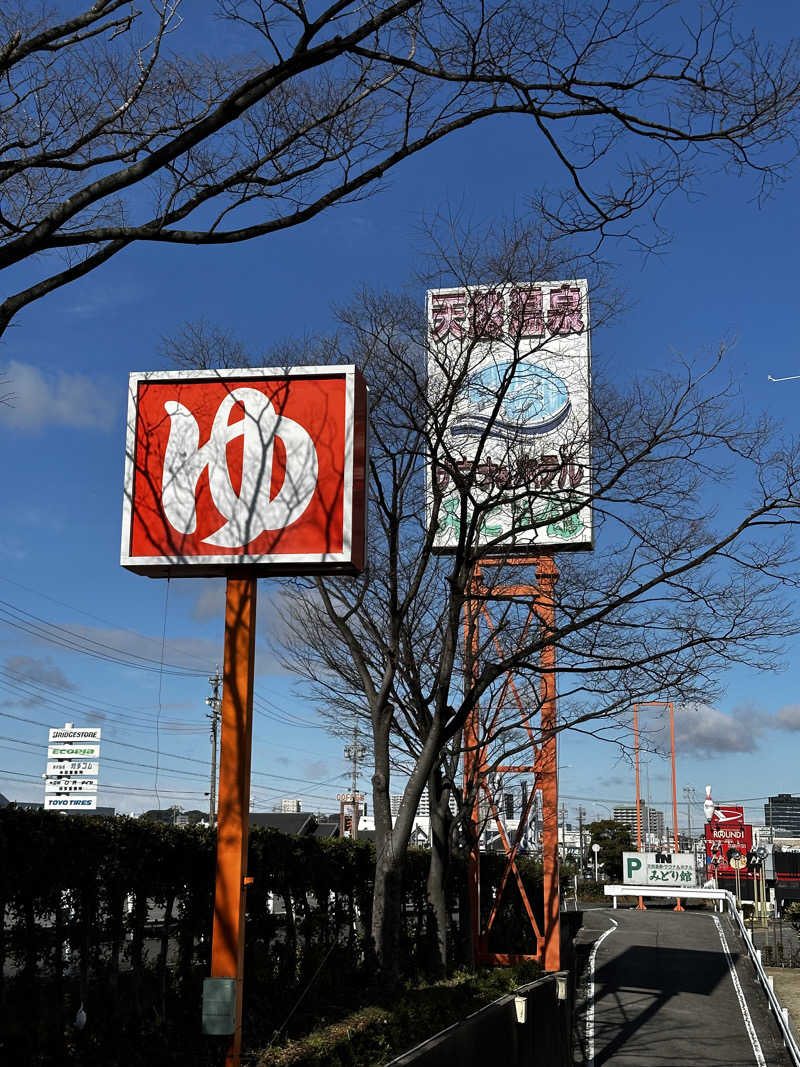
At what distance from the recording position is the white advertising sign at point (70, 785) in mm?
59594

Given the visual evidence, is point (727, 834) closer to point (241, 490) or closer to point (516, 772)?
point (516, 772)

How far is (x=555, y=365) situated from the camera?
16.5m

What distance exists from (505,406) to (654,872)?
42291 mm

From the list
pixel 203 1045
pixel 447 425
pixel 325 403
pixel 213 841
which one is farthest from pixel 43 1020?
pixel 447 425

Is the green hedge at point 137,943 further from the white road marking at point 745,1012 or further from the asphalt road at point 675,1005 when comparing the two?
the white road marking at point 745,1012

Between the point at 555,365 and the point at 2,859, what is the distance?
11177 mm

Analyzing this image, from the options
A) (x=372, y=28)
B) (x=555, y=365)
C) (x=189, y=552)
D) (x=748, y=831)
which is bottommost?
(x=748, y=831)

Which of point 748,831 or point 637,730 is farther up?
point 637,730

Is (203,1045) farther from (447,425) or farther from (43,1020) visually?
(447,425)

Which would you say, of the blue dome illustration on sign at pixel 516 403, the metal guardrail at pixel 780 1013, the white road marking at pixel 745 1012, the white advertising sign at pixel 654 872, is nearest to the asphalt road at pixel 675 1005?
the white road marking at pixel 745 1012

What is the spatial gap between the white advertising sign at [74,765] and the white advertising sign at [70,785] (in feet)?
1.53

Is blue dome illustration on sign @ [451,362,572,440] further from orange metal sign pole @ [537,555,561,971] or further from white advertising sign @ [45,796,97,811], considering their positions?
white advertising sign @ [45,796,97,811]

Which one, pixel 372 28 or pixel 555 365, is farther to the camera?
pixel 555 365

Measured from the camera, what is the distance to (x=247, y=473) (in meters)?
8.20
